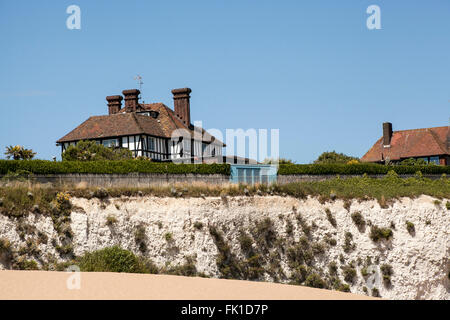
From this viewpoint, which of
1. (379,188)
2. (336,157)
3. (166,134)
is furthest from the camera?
(336,157)

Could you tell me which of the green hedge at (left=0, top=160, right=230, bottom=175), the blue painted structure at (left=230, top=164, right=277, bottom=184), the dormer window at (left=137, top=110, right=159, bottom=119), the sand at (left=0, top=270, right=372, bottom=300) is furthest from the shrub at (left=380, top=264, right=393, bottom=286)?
the dormer window at (left=137, top=110, right=159, bottom=119)

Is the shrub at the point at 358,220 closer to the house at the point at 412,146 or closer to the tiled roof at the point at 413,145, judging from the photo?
the house at the point at 412,146

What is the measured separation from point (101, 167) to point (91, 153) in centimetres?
1002

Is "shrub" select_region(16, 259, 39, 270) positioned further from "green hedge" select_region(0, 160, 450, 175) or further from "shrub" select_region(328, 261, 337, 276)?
"shrub" select_region(328, 261, 337, 276)

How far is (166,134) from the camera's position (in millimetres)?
58781

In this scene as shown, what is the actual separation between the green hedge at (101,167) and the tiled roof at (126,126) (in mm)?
15994

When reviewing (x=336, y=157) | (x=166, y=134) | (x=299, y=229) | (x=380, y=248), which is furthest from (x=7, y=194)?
(x=336, y=157)

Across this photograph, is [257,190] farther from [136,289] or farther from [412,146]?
[412,146]

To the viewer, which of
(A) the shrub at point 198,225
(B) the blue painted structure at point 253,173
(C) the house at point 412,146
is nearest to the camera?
(A) the shrub at point 198,225

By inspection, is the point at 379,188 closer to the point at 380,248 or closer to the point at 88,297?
the point at 380,248

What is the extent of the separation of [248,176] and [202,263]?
11766 millimetres

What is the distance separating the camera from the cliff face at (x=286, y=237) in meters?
31.5

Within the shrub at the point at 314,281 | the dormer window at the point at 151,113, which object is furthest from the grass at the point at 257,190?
the dormer window at the point at 151,113

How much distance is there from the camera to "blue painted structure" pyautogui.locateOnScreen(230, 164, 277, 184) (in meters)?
41.7
